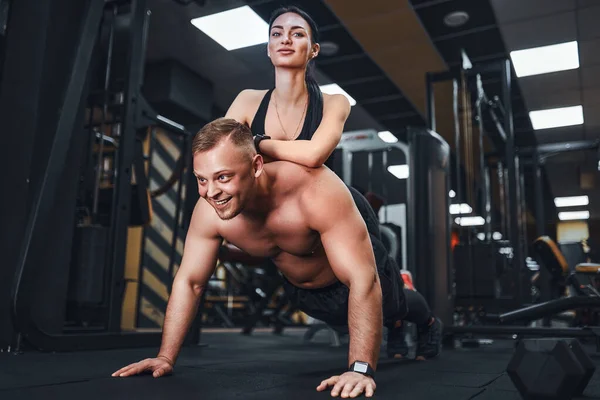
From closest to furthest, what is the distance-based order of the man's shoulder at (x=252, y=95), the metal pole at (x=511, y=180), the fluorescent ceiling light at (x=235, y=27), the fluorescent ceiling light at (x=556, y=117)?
1. the man's shoulder at (x=252, y=95)
2. the metal pole at (x=511, y=180)
3. the fluorescent ceiling light at (x=235, y=27)
4. the fluorescent ceiling light at (x=556, y=117)

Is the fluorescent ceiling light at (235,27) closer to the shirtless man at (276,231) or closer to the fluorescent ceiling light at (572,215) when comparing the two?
the shirtless man at (276,231)

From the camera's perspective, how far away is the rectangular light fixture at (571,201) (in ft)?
37.9

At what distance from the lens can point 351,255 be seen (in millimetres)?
1368

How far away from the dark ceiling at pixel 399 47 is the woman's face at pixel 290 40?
96.1 inches

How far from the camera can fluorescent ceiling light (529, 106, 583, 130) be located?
6.86 m

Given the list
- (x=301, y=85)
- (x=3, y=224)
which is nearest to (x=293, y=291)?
(x=301, y=85)

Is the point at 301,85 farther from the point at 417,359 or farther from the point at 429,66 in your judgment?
the point at 429,66

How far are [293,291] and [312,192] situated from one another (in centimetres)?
63

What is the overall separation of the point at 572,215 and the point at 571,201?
177cm

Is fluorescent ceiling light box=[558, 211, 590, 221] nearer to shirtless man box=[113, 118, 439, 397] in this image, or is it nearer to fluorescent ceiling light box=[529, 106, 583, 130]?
fluorescent ceiling light box=[529, 106, 583, 130]

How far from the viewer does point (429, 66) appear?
229 inches

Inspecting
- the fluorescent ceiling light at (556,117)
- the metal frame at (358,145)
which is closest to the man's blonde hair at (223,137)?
the metal frame at (358,145)

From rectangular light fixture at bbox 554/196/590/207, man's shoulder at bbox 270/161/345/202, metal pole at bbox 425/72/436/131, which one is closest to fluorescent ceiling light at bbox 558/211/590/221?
rectangular light fixture at bbox 554/196/590/207

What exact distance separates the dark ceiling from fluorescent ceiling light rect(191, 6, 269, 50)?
85 mm
